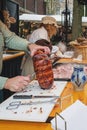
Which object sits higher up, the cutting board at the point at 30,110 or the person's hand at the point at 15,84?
the person's hand at the point at 15,84

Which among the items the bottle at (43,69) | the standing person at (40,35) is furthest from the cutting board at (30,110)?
the standing person at (40,35)

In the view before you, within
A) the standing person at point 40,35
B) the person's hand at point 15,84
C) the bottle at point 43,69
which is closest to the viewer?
the person's hand at point 15,84

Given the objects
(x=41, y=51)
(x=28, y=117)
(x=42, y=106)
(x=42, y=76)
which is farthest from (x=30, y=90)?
(x=28, y=117)

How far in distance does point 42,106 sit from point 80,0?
8.12 m

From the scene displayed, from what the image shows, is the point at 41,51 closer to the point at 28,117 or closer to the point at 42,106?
the point at 42,106

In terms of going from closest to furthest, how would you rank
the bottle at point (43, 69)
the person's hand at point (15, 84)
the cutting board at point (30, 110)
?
1. the cutting board at point (30, 110)
2. the person's hand at point (15, 84)
3. the bottle at point (43, 69)

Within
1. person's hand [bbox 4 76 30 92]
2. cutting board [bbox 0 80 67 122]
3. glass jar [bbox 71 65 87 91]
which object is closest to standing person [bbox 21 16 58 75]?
glass jar [bbox 71 65 87 91]

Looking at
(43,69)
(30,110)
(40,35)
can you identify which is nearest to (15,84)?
(30,110)

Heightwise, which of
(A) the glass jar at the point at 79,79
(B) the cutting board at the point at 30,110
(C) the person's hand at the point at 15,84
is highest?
(C) the person's hand at the point at 15,84

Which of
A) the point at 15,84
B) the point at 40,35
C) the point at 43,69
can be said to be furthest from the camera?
the point at 40,35

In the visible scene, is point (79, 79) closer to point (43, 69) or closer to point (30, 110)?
point (43, 69)

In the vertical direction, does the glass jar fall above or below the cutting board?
above

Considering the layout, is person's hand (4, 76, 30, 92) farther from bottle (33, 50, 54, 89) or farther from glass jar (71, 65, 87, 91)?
glass jar (71, 65, 87, 91)

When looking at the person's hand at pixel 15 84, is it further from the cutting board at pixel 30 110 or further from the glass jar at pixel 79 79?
the glass jar at pixel 79 79
